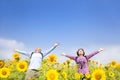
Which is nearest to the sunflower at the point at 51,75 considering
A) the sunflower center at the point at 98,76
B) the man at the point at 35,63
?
the sunflower center at the point at 98,76

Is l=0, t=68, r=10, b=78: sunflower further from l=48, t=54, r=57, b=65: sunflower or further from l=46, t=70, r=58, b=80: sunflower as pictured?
l=46, t=70, r=58, b=80: sunflower

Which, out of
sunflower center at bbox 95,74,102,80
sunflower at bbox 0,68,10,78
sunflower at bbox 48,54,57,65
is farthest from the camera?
sunflower at bbox 48,54,57,65

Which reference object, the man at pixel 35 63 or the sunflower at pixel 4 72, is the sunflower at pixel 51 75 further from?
the sunflower at pixel 4 72

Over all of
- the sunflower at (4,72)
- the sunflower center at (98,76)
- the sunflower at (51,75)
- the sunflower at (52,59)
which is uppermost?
the sunflower at (52,59)

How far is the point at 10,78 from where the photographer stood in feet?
35.4

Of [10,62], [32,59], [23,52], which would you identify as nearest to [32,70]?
[32,59]

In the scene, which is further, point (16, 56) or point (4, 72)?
point (16, 56)

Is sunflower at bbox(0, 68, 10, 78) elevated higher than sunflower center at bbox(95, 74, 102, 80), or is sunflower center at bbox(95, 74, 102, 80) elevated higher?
sunflower at bbox(0, 68, 10, 78)

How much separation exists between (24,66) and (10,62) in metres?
2.26

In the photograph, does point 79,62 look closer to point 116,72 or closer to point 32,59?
point 32,59

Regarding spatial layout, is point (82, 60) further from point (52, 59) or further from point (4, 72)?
point (4, 72)

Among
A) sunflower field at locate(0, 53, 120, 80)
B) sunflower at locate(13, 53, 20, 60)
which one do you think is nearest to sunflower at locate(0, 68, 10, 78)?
sunflower field at locate(0, 53, 120, 80)

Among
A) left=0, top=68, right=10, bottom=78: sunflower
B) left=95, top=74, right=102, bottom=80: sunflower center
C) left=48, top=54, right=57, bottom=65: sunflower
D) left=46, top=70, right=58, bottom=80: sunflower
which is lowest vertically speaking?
left=95, top=74, right=102, bottom=80: sunflower center

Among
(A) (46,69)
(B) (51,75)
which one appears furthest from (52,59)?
(B) (51,75)
